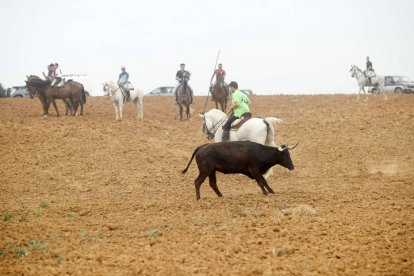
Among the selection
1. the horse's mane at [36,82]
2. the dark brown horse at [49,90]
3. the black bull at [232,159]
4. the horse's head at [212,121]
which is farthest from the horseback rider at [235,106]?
the horse's mane at [36,82]

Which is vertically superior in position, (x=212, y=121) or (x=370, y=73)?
(x=370, y=73)

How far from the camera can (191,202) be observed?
11375 millimetres

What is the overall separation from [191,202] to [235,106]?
3.57 metres

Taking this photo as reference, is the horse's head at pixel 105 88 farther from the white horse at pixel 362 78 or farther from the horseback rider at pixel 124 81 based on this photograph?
the white horse at pixel 362 78

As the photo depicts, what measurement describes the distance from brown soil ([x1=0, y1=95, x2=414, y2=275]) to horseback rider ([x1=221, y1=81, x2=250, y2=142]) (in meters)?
1.54

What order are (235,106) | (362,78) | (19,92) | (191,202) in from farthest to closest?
(19,92) < (362,78) < (235,106) < (191,202)

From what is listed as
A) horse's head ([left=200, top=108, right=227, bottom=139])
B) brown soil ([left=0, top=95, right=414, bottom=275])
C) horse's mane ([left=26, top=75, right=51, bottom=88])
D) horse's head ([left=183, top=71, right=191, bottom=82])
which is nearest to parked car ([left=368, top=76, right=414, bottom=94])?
brown soil ([left=0, top=95, right=414, bottom=275])

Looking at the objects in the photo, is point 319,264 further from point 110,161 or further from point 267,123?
point 110,161

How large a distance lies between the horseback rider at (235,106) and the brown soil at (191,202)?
154 centimetres

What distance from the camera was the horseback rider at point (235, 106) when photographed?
13.8 meters

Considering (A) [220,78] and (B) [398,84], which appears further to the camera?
(B) [398,84]

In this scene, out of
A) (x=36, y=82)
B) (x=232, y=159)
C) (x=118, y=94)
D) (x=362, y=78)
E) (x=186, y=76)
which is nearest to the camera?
(x=232, y=159)

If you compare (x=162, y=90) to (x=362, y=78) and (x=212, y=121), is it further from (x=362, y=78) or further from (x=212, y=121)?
(x=212, y=121)

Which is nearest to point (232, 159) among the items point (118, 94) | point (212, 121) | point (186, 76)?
point (212, 121)
